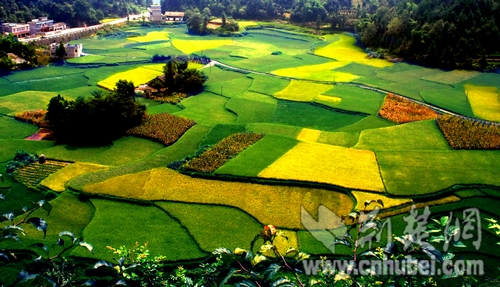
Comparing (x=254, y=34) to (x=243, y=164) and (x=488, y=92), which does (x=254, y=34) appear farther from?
(x=243, y=164)

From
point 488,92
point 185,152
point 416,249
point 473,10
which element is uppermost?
→ point 473,10

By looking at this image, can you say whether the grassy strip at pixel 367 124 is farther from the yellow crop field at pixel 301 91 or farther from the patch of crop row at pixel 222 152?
the patch of crop row at pixel 222 152

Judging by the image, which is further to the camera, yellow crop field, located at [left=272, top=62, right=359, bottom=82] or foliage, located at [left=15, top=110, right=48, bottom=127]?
yellow crop field, located at [left=272, top=62, right=359, bottom=82]

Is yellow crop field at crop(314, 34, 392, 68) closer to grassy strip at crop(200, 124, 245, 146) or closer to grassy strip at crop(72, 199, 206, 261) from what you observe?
grassy strip at crop(200, 124, 245, 146)

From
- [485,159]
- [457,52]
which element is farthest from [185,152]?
[457,52]

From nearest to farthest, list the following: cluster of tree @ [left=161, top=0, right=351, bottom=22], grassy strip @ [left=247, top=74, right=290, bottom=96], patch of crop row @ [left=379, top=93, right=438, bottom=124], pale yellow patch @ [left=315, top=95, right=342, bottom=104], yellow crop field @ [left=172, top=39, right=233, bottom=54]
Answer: patch of crop row @ [left=379, top=93, right=438, bottom=124], pale yellow patch @ [left=315, top=95, right=342, bottom=104], grassy strip @ [left=247, top=74, right=290, bottom=96], yellow crop field @ [left=172, top=39, right=233, bottom=54], cluster of tree @ [left=161, top=0, right=351, bottom=22]

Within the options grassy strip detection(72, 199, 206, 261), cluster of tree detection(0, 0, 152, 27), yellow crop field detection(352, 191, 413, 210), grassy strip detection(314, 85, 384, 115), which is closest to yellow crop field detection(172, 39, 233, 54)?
cluster of tree detection(0, 0, 152, 27)
